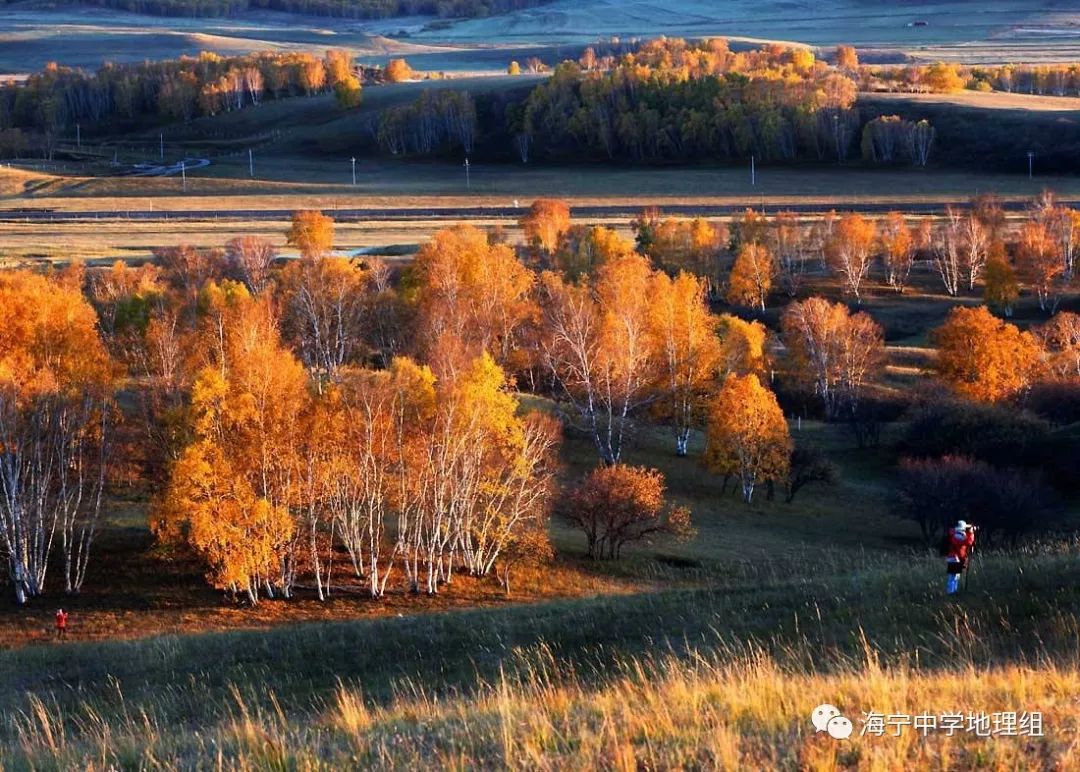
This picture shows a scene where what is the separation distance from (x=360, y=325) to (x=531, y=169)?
97.9m

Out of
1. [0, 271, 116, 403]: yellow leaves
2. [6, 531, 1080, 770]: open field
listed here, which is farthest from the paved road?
[6, 531, 1080, 770]: open field

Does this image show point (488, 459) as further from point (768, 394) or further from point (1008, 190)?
point (1008, 190)

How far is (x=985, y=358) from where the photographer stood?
54125mm

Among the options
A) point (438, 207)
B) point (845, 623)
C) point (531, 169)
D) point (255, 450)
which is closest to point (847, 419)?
point (255, 450)

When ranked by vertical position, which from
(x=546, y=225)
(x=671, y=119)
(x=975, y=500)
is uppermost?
(x=671, y=119)

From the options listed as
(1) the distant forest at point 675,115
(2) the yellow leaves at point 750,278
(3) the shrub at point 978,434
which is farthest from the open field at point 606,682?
(1) the distant forest at point 675,115

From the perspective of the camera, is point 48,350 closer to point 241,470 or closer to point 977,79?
point 241,470

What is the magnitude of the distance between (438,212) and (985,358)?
72.2 m

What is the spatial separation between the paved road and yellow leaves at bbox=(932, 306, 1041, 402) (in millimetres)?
54354

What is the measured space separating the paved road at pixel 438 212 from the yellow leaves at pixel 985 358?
54.4 meters

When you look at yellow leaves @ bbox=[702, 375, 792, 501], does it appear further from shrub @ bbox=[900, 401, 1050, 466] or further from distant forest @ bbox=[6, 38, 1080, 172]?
distant forest @ bbox=[6, 38, 1080, 172]

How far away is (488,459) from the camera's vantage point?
115 ft

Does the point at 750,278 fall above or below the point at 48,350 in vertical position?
below

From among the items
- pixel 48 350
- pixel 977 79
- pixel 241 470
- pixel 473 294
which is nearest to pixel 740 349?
pixel 473 294
